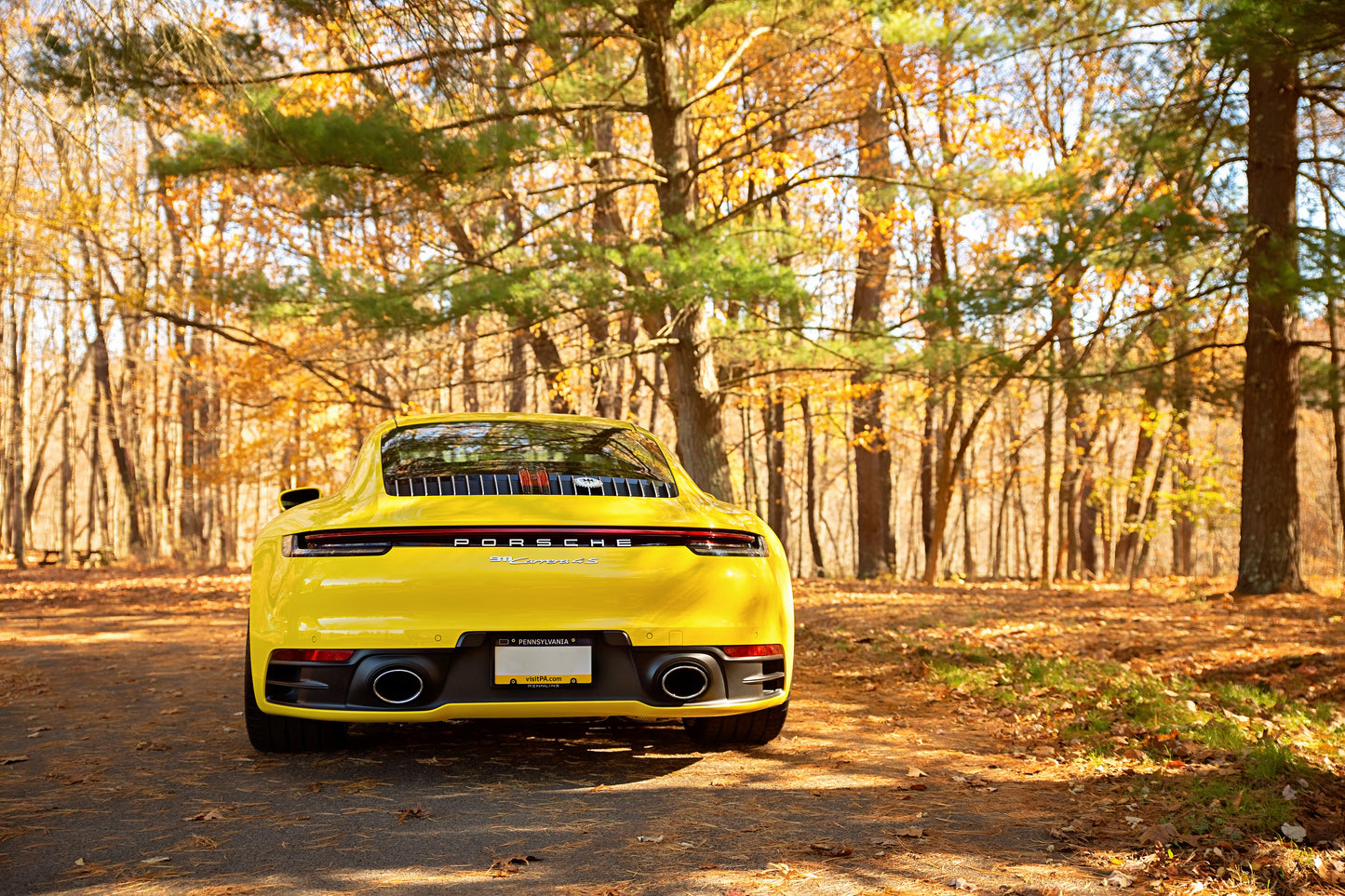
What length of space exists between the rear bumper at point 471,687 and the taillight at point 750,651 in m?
0.05

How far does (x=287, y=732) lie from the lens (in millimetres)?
4602

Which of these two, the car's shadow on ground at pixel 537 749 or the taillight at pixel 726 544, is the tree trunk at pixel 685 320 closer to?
the car's shadow on ground at pixel 537 749

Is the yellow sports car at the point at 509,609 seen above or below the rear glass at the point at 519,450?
below

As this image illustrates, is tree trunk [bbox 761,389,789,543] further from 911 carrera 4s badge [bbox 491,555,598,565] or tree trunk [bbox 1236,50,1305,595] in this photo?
911 carrera 4s badge [bbox 491,555,598,565]

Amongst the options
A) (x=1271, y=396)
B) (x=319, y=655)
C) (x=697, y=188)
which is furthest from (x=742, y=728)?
(x=697, y=188)

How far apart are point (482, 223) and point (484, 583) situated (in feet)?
30.8

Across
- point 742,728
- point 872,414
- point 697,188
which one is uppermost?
point 697,188

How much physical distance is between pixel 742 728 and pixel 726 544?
38.6 inches

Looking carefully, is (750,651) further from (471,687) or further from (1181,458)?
(1181,458)

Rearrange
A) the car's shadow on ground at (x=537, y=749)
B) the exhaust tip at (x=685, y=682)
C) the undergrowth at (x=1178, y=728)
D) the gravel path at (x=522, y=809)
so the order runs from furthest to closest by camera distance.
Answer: the car's shadow on ground at (x=537, y=749) → the exhaust tip at (x=685, y=682) → the undergrowth at (x=1178, y=728) → the gravel path at (x=522, y=809)

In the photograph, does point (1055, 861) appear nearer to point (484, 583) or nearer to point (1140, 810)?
point (1140, 810)

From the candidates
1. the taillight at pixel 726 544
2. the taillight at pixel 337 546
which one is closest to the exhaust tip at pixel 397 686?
the taillight at pixel 337 546

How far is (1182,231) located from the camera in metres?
8.94

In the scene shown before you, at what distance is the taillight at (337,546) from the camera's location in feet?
13.2
